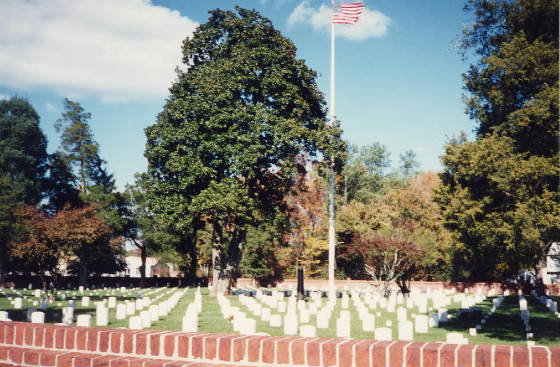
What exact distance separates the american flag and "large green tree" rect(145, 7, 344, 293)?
12.5 feet

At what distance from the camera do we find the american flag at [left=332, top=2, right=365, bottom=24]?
A: 2389 centimetres

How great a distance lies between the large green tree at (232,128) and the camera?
2438 cm

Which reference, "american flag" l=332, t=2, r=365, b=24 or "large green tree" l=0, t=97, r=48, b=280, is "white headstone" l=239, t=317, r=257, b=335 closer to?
"american flag" l=332, t=2, r=365, b=24

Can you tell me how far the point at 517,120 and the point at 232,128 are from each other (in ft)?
47.5

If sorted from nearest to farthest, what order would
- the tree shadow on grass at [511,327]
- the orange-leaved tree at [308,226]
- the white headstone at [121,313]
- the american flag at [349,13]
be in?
the tree shadow on grass at [511,327] → the white headstone at [121,313] → the american flag at [349,13] → the orange-leaved tree at [308,226]

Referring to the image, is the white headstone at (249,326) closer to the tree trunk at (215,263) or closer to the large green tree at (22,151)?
the tree trunk at (215,263)

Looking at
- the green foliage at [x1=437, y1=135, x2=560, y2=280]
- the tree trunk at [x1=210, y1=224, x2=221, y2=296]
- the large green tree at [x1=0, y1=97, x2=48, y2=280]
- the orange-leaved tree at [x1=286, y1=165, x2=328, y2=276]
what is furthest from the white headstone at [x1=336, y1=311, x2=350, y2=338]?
the large green tree at [x1=0, y1=97, x2=48, y2=280]

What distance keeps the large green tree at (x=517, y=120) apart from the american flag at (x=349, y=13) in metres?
6.98

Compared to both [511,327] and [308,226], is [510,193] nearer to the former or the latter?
[511,327]

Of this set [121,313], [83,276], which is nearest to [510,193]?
[121,313]

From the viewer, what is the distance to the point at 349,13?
24016 millimetres

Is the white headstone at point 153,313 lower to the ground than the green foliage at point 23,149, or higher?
lower

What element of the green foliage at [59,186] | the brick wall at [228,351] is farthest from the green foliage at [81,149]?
the brick wall at [228,351]

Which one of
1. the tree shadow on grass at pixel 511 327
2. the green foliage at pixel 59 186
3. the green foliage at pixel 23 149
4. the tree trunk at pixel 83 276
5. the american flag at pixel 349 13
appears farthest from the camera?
the green foliage at pixel 59 186
